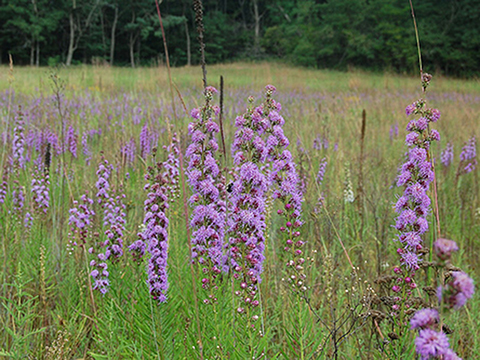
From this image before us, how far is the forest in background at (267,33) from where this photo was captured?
3128cm

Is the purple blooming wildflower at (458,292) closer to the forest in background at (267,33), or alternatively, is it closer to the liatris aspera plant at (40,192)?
the liatris aspera plant at (40,192)

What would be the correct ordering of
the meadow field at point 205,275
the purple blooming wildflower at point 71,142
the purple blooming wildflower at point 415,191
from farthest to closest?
the purple blooming wildflower at point 71,142 < the meadow field at point 205,275 < the purple blooming wildflower at point 415,191

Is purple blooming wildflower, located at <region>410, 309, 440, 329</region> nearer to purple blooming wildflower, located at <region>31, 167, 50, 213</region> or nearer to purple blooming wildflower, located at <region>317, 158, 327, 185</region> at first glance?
purple blooming wildflower, located at <region>31, 167, 50, 213</region>

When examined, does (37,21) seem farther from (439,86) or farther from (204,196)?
(204,196)

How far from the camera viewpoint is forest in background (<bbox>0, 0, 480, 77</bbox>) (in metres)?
31.3

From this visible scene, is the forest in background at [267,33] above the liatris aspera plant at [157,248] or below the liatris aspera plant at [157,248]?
above

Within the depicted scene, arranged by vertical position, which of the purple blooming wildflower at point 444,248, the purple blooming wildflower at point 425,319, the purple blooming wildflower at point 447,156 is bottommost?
the purple blooming wildflower at point 447,156

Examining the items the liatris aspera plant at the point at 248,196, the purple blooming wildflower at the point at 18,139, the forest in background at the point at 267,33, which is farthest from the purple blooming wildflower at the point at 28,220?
the forest in background at the point at 267,33

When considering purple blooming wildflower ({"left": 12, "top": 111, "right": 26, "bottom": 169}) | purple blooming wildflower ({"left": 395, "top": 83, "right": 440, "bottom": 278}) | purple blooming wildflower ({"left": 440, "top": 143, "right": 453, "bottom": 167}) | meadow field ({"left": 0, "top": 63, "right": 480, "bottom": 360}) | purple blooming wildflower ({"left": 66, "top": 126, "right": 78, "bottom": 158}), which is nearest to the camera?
purple blooming wildflower ({"left": 395, "top": 83, "right": 440, "bottom": 278})

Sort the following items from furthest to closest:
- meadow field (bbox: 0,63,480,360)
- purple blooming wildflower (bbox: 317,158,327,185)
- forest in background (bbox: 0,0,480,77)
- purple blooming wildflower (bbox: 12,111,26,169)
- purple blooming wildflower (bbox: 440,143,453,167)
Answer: forest in background (bbox: 0,0,480,77), purple blooming wildflower (bbox: 440,143,453,167), purple blooming wildflower (bbox: 317,158,327,185), purple blooming wildflower (bbox: 12,111,26,169), meadow field (bbox: 0,63,480,360)

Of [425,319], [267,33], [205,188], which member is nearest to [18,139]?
[205,188]

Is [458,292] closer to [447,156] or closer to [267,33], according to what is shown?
[447,156]

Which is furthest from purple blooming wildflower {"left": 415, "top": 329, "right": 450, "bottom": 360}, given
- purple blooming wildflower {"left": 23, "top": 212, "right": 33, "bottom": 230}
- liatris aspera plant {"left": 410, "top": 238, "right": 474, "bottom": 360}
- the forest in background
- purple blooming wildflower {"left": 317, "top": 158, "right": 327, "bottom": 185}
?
the forest in background

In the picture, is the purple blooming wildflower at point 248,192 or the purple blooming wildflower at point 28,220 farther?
the purple blooming wildflower at point 28,220
